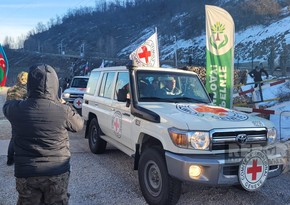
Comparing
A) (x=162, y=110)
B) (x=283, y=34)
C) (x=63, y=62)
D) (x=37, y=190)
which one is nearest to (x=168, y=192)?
(x=162, y=110)

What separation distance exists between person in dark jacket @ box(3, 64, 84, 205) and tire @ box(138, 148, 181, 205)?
5.40 feet

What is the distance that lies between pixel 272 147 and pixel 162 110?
5.16 feet

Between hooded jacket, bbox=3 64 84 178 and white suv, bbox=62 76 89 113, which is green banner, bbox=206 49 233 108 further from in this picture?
white suv, bbox=62 76 89 113

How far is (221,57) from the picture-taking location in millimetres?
8125

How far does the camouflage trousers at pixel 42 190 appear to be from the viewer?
3.16 meters

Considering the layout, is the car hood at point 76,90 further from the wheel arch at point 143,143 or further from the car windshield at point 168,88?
the wheel arch at point 143,143

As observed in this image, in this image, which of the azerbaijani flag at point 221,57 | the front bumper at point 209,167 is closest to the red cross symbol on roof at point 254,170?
the front bumper at point 209,167

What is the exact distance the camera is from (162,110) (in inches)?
198

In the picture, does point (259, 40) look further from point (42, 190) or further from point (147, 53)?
point (42, 190)

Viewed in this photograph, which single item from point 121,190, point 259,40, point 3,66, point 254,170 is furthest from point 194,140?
point 259,40

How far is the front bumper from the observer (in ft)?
13.9

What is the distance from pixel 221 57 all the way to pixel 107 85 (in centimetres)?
279

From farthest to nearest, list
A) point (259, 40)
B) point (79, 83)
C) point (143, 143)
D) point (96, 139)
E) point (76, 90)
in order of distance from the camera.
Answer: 1. point (259, 40)
2. point (79, 83)
3. point (76, 90)
4. point (96, 139)
5. point (143, 143)

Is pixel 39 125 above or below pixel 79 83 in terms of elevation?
above
